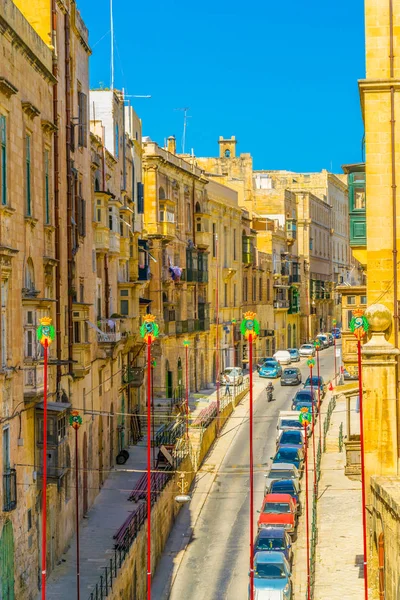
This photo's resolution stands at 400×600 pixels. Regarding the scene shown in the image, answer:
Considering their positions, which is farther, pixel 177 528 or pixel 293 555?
pixel 177 528

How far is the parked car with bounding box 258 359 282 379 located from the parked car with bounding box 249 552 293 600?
40.2m

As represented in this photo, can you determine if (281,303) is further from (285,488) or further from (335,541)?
(335,541)

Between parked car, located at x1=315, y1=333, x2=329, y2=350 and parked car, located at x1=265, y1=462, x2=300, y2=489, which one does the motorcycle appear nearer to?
→ parked car, located at x1=265, y1=462, x2=300, y2=489

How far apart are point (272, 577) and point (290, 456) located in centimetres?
1514

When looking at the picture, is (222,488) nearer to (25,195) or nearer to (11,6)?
(25,195)

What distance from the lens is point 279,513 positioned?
117ft

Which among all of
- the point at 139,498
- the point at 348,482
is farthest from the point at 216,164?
the point at 139,498

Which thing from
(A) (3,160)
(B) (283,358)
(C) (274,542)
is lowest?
(C) (274,542)

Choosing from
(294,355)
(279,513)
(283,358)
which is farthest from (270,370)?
(279,513)

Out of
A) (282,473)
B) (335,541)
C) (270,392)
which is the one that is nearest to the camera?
(335,541)

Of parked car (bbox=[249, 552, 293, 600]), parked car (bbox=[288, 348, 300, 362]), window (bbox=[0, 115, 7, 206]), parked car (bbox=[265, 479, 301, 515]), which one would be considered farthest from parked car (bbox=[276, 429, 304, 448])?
parked car (bbox=[288, 348, 300, 362])

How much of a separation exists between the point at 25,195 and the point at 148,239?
29.9 metres

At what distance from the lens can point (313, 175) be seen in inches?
4555

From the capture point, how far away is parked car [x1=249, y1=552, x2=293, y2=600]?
28594mm
